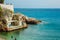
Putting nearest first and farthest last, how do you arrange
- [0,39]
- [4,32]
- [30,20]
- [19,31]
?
[0,39] < [4,32] < [19,31] < [30,20]

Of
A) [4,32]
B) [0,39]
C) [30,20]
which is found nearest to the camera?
[0,39]

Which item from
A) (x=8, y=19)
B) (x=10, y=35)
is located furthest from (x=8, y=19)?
(x=10, y=35)

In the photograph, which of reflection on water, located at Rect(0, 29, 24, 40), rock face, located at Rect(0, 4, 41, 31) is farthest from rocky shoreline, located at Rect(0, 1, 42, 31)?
reflection on water, located at Rect(0, 29, 24, 40)

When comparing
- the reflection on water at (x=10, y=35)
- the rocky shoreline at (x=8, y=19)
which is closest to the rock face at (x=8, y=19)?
the rocky shoreline at (x=8, y=19)

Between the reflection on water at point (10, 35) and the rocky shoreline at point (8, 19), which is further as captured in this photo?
the rocky shoreline at point (8, 19)

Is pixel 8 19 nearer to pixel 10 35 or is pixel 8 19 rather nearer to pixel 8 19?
pixel 8 19

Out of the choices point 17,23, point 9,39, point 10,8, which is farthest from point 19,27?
point 9,39

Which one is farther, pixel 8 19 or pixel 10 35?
pixel 8 19

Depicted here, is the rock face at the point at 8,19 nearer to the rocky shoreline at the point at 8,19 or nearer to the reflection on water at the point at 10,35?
the rocky shoreline at the point at 8,19

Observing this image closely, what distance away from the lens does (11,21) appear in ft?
134

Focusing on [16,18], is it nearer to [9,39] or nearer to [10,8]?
[10,8]

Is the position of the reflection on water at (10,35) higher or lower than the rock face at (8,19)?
lower

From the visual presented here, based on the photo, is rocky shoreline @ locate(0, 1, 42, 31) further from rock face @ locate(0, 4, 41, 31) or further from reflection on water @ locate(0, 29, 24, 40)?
reflection on water @ locate(0, 29, 24, 40)

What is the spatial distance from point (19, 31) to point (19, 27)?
1.60 m
